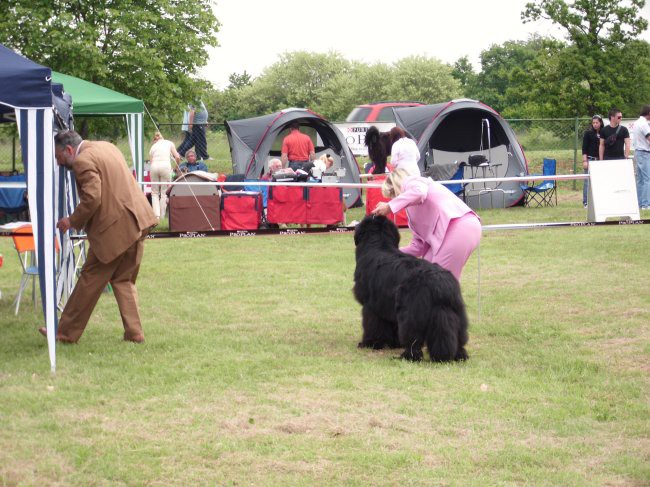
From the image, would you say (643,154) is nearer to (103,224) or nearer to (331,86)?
(103,224)

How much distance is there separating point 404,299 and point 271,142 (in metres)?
12.2

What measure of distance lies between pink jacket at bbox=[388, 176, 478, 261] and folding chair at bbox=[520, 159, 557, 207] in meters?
11.4

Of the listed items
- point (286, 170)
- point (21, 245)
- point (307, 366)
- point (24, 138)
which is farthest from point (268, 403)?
point (286, 170)

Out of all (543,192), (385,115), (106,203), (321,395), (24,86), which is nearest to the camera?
(321,395)

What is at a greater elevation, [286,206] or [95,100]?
[95,100]

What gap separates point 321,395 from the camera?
5.61 metres

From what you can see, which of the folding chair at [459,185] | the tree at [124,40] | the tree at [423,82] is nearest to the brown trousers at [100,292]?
the folding chair at [459,185]

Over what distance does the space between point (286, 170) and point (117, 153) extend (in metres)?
8.19

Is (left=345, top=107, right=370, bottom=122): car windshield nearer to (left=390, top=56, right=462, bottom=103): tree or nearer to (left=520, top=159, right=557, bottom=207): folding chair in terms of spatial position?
(left=520, top=159, right=557, bottom=207): folding chair

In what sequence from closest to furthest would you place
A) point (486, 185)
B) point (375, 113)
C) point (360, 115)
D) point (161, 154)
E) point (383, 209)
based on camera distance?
point (383, 209)
point (161, 154)
point (486, 185)
point (375, 113)
point (360, 115)

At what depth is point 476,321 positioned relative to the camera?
7.90 meters

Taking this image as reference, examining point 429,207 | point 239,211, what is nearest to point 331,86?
point 239,211

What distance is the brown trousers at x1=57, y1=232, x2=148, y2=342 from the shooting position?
7016 millimetres

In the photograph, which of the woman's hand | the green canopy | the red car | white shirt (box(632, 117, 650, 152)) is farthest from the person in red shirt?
the red car
